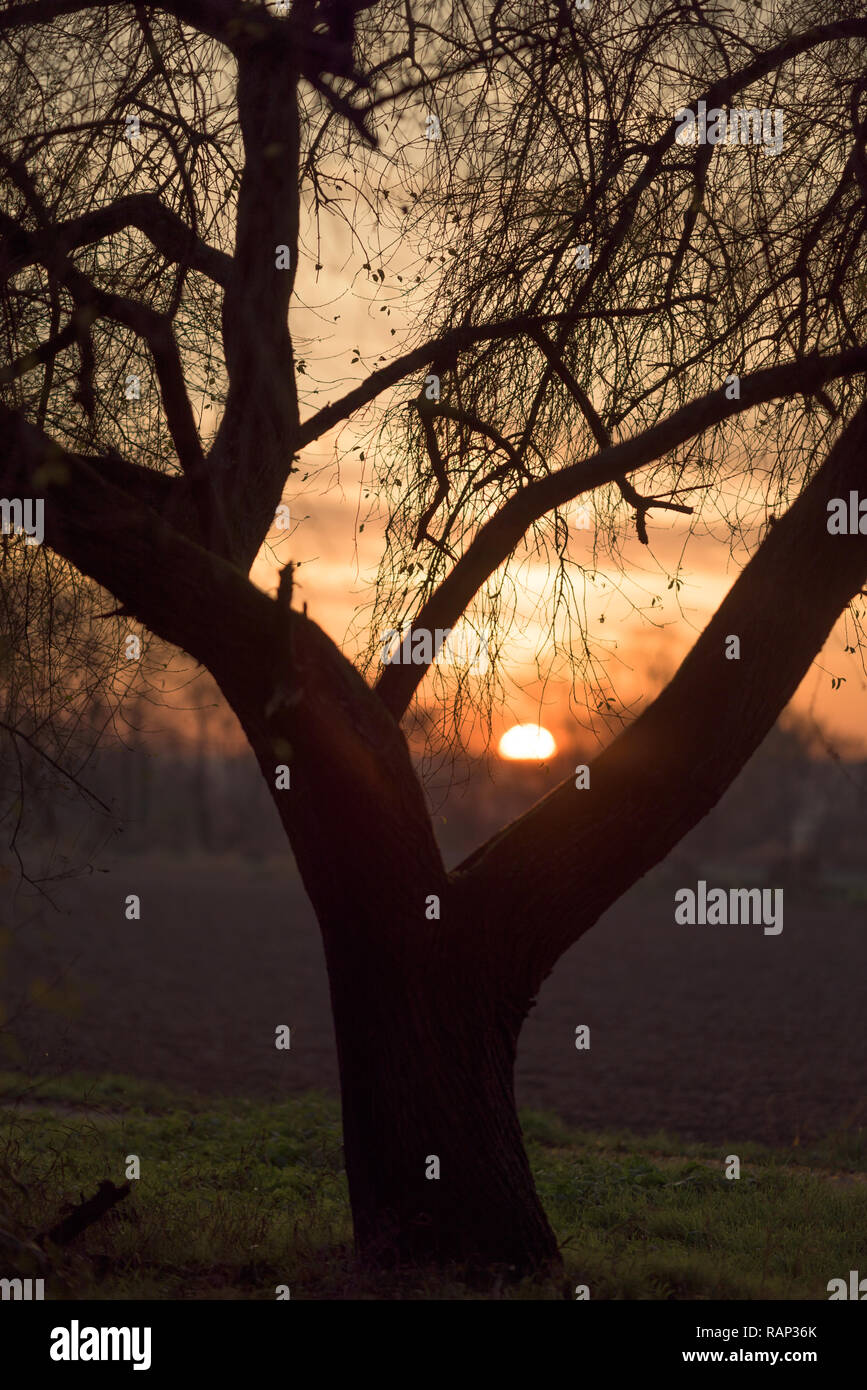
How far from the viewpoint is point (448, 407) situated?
6.28 m

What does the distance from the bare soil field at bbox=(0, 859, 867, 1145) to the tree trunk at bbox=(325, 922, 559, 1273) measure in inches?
6.9

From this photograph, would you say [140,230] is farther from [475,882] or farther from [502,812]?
[502,812]

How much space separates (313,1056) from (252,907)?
22.3 m

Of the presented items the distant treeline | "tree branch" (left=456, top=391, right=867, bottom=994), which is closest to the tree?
"tree branch" (left=456, top=391, right=867, bottom=994)

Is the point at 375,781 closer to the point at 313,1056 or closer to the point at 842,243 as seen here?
the point at 842,243

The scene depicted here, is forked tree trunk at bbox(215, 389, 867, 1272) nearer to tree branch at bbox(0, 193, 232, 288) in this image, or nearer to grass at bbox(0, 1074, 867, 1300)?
grass at bbox(0, 1074, 867, 1300)

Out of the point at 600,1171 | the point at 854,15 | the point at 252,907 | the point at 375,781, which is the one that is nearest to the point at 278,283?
the point at 375,781

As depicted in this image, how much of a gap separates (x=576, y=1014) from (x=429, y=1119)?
1672 cm

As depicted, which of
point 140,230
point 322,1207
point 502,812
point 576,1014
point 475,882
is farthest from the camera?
point 502,812

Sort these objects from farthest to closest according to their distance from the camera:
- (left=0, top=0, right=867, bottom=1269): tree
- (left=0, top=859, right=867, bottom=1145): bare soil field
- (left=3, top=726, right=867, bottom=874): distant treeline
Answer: (left=3, top=726, right=867, bottom=874): distant treeline
(left=0, top=859, right=867, bottom=1145): bare soil field
(left=0, top=0, right=867, bottom=1269): tree

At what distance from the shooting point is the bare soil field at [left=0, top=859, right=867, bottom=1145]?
1387cm

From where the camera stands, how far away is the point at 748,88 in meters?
6.43

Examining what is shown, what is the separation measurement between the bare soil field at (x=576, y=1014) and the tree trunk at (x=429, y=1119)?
6.9 inches

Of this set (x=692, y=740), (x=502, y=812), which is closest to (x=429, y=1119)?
(x=692, y=740)
